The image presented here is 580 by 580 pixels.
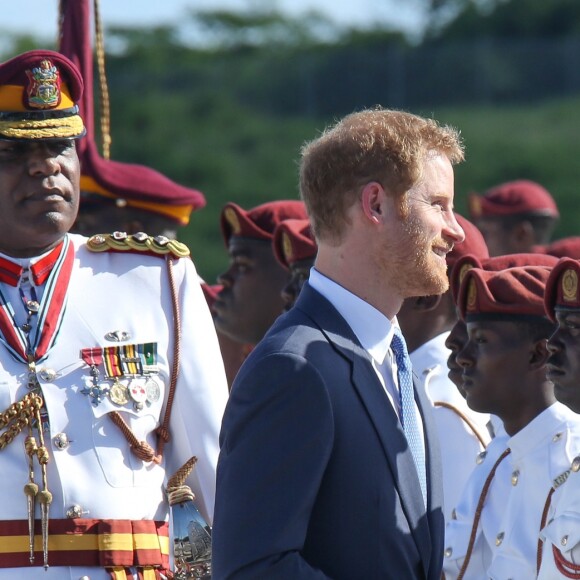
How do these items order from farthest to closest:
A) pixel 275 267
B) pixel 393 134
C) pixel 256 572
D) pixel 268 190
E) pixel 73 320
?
pixel 268 190
pixel 275 267
pixel 73 320
pixel 393 134
pixel 256 572

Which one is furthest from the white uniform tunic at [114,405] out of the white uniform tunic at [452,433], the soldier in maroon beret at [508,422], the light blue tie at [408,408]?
the white uniform tunic at [452,433]

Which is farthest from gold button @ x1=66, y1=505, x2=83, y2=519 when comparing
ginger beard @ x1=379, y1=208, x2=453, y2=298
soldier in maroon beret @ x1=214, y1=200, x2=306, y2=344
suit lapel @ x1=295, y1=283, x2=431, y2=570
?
soldier in maroon beret @ x1=214, y1=200, x2=306, y2=344

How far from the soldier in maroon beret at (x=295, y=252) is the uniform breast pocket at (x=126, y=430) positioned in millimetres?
1989

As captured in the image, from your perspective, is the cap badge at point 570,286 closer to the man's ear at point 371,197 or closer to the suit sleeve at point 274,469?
the man's ear at point 371,197

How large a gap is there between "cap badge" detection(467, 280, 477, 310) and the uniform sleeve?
3.76 feet

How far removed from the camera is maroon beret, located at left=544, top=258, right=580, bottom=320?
4391 millimetres

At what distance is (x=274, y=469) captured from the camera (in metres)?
3.09

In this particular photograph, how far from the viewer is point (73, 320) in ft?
13.4

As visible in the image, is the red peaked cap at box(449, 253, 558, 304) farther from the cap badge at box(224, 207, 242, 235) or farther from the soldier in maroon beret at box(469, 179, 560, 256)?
the soldier in maroon beret at box(469, 179, 560, 256)

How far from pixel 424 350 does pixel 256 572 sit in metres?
2.63

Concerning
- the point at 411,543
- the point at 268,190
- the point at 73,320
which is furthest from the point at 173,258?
the point at 268,190


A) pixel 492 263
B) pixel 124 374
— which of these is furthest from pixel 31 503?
pixel 492 263

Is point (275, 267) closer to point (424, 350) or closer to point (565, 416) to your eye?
point (424, 350)

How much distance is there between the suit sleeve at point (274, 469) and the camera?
10.1 ft
